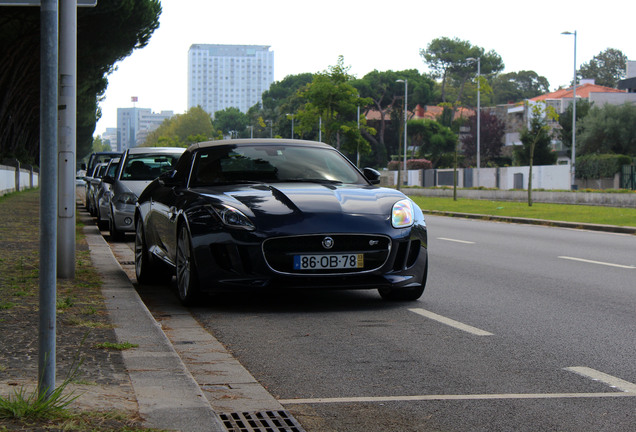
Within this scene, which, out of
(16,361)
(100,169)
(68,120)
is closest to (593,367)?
(16,361)

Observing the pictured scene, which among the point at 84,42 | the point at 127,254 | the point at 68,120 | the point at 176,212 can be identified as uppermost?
the point at 84,42

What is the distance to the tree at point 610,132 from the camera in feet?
225

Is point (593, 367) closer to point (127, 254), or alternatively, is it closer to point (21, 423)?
point (21, 423)

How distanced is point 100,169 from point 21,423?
74.0ft

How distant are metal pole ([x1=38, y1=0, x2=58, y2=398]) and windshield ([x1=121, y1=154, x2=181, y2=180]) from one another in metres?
13.1

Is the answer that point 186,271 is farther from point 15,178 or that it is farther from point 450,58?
point 450,58

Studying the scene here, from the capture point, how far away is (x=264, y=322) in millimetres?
7332

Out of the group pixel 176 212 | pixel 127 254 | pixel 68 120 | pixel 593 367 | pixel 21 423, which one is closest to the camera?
pixel 21 423

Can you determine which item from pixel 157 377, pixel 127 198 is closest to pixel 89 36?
pixel 127 198

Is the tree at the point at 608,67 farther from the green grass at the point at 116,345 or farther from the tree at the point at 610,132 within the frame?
the green grass at the point at 116,345

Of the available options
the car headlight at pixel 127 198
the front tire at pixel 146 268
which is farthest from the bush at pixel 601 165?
the front tire at pixel 146 268

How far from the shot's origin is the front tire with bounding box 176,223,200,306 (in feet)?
25.7

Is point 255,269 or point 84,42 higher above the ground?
point 84,42

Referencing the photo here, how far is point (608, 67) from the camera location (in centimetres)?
14062
